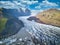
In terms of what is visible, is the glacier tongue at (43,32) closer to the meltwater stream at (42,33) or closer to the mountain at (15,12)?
the meltwater stream at (42,33)

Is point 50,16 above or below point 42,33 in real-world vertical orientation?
above

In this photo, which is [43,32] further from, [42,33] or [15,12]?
[15,12]

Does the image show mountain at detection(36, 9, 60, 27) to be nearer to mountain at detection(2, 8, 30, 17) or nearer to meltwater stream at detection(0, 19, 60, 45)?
meltwater stream at detection(0, 19, 60, 45)

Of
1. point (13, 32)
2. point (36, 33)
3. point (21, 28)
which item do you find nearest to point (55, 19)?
point (36, 33)

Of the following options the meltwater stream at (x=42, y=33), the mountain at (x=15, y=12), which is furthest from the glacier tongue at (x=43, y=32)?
the mountain at (x=15, y=12)

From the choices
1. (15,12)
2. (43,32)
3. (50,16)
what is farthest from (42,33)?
(15,12)

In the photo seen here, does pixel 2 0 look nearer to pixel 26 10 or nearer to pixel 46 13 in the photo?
pixel 26 10

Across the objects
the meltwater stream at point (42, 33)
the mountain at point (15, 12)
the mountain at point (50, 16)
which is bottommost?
the meltwater stream at point (42, 33)
